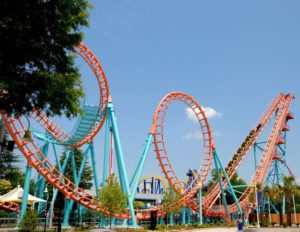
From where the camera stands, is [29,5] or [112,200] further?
[112,200]

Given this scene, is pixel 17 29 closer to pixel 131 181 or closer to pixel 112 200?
pixel 112 200

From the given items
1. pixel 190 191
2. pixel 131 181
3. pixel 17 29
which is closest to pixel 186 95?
pixel 190 191

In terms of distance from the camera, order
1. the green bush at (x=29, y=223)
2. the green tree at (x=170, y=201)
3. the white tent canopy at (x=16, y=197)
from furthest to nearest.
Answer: the green tree at (x=170, y=201)
the white tent canopy at (x=16, y=197)
the green bush at (x=29, y=223)

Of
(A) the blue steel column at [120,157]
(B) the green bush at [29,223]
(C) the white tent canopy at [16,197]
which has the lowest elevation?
(B) the green bush at [29,223]

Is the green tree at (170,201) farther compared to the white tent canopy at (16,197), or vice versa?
the green tree at (170,201)

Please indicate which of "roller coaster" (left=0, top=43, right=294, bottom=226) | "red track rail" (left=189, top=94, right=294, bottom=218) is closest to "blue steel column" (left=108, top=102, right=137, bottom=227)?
"roller coaster" (left=0, top=43, right=294, bottom=226)

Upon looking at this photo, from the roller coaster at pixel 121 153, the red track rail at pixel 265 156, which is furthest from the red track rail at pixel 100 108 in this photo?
the red track rail at pixel 265 156

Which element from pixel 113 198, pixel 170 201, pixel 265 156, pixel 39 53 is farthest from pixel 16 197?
pixel 265 156

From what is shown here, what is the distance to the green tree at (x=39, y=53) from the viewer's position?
11156 mm

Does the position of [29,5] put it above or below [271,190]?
above

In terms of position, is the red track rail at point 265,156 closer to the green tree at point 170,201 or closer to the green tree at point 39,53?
the green tree at point 170,201

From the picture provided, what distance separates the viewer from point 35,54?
476 inches

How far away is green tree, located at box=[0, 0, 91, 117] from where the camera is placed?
11.2m

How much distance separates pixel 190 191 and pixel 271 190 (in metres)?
9.06
